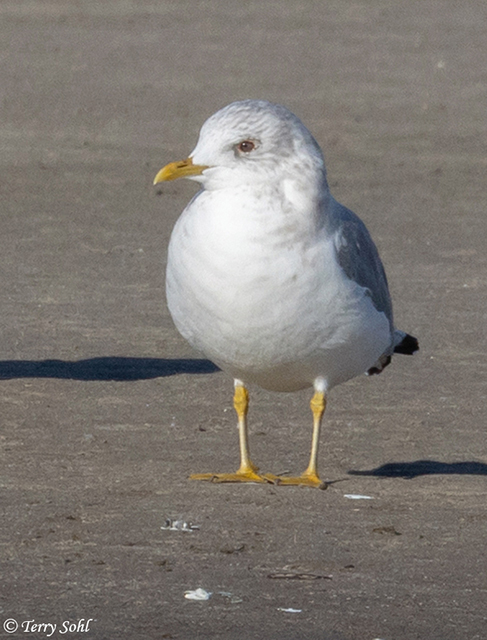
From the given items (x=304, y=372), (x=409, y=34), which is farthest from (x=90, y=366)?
(x=409, y=34)

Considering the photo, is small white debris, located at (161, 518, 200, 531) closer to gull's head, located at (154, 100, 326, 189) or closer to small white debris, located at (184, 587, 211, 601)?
small white debris, located at (184, 587, 211, 601)

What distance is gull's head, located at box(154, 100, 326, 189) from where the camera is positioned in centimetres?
589

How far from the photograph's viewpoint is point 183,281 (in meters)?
6.00

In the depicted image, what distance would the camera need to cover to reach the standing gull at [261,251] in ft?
19.2

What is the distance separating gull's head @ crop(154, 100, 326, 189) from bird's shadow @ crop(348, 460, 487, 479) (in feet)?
5.70

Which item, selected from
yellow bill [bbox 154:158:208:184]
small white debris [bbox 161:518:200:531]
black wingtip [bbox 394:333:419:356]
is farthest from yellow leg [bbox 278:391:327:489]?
yellow bill [bbox 154:158:208:184]

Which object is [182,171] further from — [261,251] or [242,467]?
[242,467]

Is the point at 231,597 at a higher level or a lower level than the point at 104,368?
lower

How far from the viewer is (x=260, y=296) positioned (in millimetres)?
5906

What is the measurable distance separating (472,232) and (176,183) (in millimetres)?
3062

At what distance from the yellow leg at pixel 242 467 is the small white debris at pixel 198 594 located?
1.36 metres

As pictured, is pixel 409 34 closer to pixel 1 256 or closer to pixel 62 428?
pixel 1 256

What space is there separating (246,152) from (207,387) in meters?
2.98

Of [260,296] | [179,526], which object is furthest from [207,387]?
[260,296]
